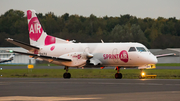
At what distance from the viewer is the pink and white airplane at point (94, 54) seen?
98.4ft

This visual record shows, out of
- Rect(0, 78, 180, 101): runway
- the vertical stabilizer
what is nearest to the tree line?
the vertical stabilizer

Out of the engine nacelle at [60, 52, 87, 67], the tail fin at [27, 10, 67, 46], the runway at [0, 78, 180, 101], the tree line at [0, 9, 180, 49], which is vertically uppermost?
the tree line at [0, 9, 180, 49]

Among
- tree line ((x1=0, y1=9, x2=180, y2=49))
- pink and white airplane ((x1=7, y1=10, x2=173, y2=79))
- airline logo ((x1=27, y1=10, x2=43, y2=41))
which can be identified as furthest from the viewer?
tree line ((x1=0, y1=9, x2=180, y2=49))

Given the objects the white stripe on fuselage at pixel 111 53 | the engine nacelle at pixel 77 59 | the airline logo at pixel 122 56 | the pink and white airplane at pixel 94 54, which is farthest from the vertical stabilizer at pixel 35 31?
the airline logo at pixel 122 56

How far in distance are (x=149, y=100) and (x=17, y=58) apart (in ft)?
271

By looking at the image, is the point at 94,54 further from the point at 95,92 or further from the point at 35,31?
the point at 95,92

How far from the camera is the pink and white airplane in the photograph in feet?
98.4

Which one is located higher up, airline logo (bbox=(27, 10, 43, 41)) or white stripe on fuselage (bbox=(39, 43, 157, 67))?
airline logo (bbox=(27, 10, 43, 41))

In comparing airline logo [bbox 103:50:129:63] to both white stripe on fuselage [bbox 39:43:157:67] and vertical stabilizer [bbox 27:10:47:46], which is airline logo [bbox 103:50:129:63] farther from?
vertical stabilizer [bbox 27:10:47:46]

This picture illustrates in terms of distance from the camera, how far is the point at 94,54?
31766 millimetres

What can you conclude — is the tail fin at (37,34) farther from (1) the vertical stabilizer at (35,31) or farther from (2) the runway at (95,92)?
(2) the runway at (95,92)

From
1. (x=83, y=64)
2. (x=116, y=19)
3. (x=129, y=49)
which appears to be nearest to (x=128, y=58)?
(x=129, y=49)

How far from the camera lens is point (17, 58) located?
93.0 meters

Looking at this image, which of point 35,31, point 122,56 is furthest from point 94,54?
point 35,31
